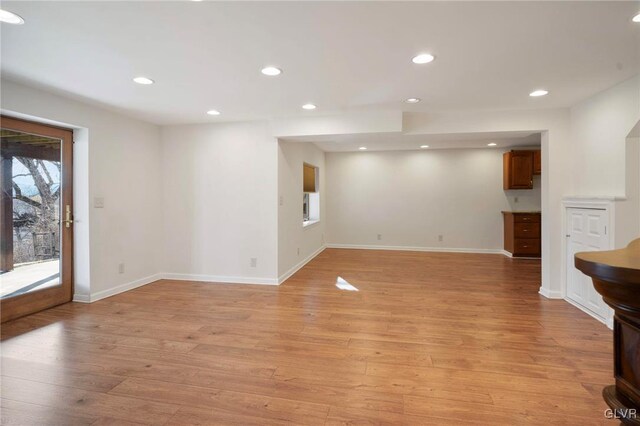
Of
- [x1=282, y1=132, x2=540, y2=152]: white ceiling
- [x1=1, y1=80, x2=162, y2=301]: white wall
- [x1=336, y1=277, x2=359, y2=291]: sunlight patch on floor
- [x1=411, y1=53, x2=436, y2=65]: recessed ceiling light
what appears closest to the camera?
[x1=411, y1=53, x2=436, y2=65]: recessed ceiling light

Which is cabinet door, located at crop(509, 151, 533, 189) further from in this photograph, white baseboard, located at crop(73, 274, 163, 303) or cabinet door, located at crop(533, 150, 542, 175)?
white baseboard, located at crop(73, 274, 163, 303)

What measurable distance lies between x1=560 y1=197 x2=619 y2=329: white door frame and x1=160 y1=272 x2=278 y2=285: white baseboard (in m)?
3.71

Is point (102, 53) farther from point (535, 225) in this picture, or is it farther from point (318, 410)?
point (535, 225)

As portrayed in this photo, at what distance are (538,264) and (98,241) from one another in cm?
712

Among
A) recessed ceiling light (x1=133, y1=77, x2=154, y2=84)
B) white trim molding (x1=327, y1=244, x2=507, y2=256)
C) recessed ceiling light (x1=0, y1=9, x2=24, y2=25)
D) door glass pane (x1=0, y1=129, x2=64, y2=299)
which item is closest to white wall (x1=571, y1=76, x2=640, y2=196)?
white trim molding (x1=327, y1=244, x2=507, y2=256)

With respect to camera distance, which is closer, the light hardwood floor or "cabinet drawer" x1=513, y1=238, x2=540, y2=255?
the light hardwood floor

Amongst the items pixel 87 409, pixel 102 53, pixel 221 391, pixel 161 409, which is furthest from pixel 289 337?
pixel 102 53

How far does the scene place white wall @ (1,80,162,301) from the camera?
352cm

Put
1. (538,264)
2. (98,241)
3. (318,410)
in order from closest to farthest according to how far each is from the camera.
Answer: (318,410), (98,241), (538,264)

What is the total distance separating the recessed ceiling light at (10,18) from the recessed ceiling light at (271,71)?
5.11 ft

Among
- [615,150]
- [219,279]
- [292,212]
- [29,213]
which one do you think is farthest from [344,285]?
[29,213]

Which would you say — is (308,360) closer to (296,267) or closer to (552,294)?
(296,267)

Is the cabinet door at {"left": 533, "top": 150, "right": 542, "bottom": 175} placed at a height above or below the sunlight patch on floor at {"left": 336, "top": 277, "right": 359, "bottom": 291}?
above

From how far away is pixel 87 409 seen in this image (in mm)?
1806
